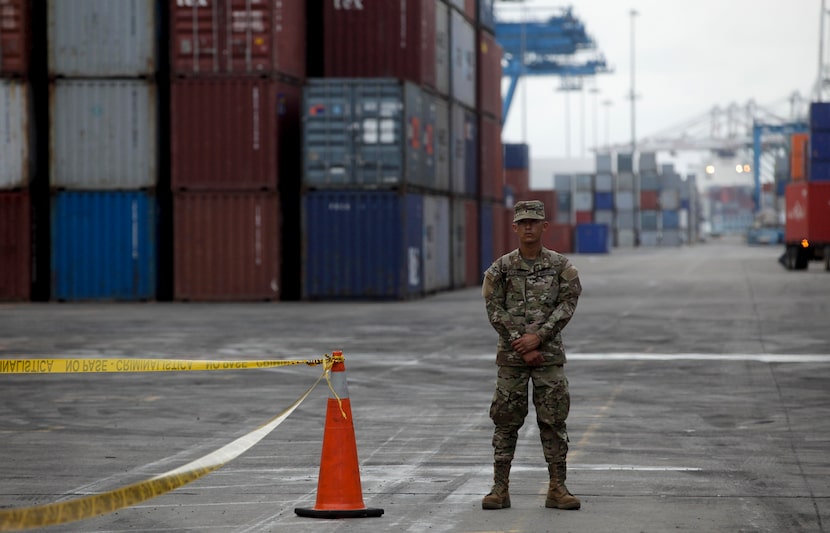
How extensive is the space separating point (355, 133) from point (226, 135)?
127 inches

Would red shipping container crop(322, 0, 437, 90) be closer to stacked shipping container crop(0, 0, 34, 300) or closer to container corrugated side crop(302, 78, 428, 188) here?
container corrugated side crop(302, 78, 428, 188)

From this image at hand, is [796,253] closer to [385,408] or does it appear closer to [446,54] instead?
[446,54]

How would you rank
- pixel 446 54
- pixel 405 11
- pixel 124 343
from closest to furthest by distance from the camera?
1. pixel 124 343
2. pixel 405 11
3. pixel 446 54

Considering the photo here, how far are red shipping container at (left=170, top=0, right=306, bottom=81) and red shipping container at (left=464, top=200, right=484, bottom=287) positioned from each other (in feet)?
35.5

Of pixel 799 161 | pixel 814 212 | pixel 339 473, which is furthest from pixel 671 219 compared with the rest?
pixel 339 473

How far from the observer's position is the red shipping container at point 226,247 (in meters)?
34.0

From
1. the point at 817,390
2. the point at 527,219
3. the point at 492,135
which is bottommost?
the point at 817,390

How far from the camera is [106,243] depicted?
112ft

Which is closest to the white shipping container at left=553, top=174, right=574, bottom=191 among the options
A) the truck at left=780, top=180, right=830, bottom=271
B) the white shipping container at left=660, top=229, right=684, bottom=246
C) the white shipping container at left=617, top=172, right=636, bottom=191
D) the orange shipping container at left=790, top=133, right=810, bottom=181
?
the white shipping container at left=617, top=172, right=636, bottom=191

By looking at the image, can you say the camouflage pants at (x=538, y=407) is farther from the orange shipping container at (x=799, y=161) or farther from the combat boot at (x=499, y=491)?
the orange shipping container at (x=799, y=161)

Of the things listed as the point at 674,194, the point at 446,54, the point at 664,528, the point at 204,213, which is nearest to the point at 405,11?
the point at 446,54

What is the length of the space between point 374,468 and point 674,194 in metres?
115

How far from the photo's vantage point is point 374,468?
1009cm

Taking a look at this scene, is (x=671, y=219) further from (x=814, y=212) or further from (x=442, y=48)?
(x=442, y=48)
